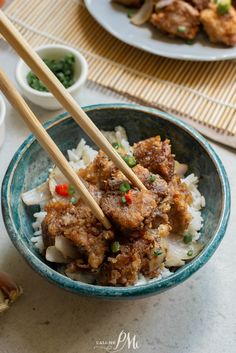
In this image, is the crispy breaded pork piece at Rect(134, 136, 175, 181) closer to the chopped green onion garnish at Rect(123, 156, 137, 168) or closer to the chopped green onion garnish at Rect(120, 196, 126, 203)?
the chopped green onion garnish at Rect(123, 156, 137, 168)

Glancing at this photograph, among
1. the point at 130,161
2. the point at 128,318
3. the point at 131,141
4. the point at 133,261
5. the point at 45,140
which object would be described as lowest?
the point at 128,318

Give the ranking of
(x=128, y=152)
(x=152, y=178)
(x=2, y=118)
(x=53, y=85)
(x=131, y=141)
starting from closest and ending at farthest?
(x=53, y=85)
(x=152, y=178)
(x=128, y=152)
(x=131, y=141)
(x=2, y=118)

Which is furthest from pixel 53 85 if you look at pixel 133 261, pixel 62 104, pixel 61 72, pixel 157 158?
pixel 61 72

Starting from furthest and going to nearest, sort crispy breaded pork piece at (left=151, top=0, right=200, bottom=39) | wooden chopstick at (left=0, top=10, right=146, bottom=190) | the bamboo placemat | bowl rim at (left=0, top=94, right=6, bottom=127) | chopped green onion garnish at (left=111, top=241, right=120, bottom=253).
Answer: crispy breaded pork piece at (left=151, top=0, right=200, bottom=39), the bamboo placemat, bowl rim at (left=0, top=94, right=6, bottom=127), chopped green onion garnish at (left=111, top=241, right=120, bottom=253), wooden chopstick at (left=0, top=10, right=146, bottom=190)

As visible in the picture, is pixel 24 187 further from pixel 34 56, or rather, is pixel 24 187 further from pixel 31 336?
pixel 34 56

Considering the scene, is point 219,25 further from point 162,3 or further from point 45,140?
point 45,140

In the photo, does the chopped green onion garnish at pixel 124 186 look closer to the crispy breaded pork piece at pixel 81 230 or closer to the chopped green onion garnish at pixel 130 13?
the crispy breaded pork piece at pixel 81 230

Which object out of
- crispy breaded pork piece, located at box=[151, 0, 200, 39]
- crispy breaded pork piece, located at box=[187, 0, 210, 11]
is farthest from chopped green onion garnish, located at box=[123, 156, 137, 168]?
crispy breaded pork piece, located at box=[187, 0, 210, 11]
